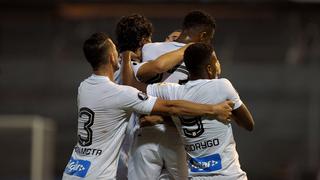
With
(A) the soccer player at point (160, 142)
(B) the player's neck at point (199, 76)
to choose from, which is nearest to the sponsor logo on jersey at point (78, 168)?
(A) the soccer player at point (160, 142)

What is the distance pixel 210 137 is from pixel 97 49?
2.24 feet

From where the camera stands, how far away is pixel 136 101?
388 centimetres

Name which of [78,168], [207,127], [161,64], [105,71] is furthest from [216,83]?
[78,168]

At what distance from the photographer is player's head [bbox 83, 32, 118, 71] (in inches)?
155

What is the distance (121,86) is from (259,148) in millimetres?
7894

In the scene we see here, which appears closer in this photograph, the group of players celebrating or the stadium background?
the group of players celebrating

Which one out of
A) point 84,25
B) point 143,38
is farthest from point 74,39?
point 143,38

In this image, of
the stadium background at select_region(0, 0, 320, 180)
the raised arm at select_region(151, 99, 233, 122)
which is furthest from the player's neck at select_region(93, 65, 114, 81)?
the stadium background at select_region(0, 0, 320, 180)

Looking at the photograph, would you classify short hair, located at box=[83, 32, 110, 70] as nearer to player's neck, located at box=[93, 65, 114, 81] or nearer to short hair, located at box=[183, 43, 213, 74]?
player's neck, located at box=[93, 65, 114, 81]

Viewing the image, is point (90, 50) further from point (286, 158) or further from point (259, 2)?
point (286, 158)

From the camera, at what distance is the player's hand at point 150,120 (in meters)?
4.02

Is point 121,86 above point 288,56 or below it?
A: above

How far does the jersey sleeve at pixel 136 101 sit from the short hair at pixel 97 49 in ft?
0.63

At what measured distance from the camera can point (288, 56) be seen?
458 inches
